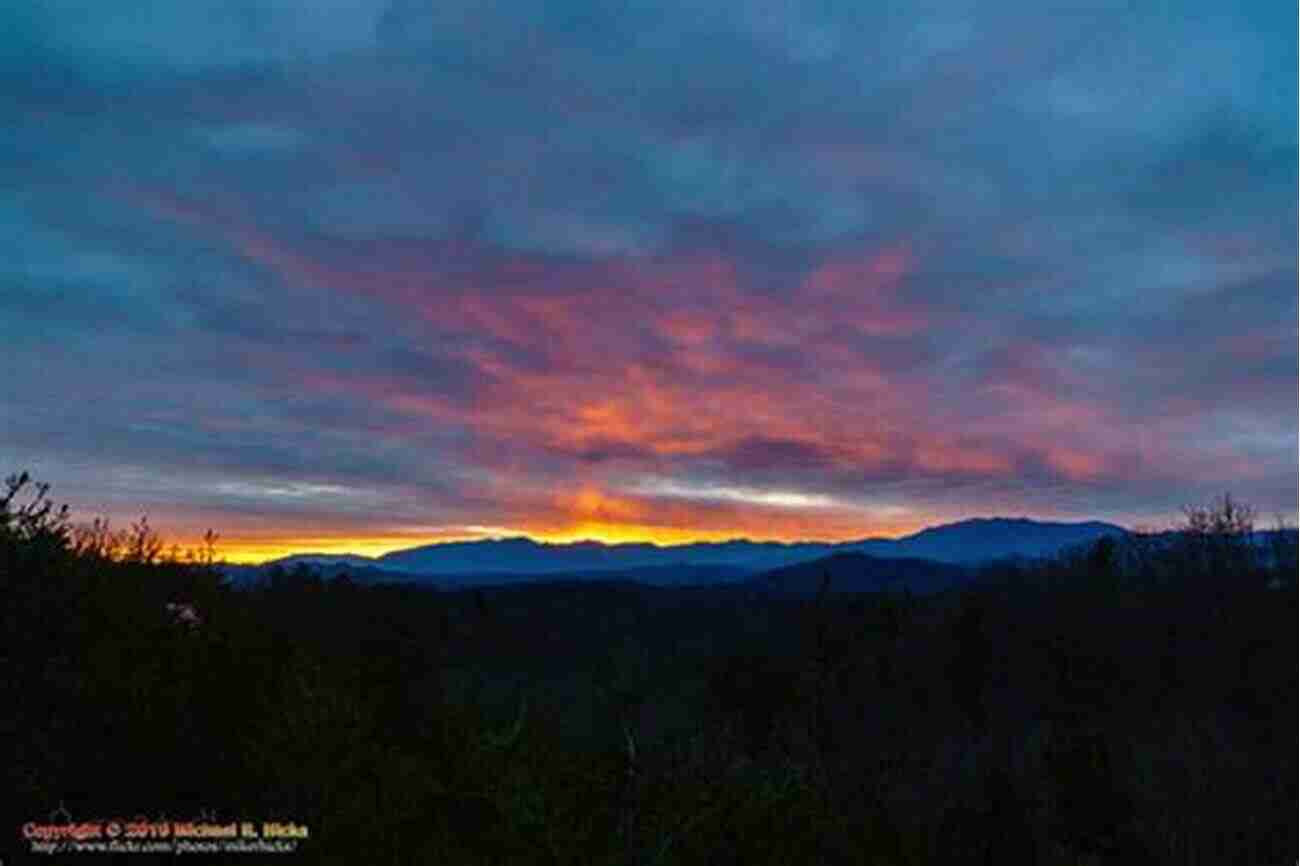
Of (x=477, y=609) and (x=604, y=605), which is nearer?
(x=477, y=609)

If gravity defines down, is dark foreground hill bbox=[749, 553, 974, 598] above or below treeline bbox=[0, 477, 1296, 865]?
above

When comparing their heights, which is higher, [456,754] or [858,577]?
[858,577]

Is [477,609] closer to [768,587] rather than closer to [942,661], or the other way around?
[942,661]

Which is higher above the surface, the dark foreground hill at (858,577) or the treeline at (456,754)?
the dark foreground hill at (858,577)

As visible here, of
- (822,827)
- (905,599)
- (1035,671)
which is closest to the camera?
(822,827)

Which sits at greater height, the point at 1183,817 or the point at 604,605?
the point at 604,605

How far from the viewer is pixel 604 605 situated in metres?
82.2

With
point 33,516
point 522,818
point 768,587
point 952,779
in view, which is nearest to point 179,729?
point 33,516

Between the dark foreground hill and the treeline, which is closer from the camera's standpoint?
the treeline

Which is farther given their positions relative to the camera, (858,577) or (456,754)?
(858,577)

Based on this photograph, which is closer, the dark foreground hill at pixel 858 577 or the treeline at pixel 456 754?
the treeline at pixel 456 754

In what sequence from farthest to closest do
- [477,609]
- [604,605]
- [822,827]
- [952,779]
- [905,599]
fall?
1. [604,605]
2. [905,599]
3. [477,609]
4. [952,779]
5. [822,827]

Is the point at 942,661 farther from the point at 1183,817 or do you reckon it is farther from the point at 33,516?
the point at 33,516

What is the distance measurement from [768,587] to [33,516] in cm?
8700
